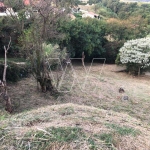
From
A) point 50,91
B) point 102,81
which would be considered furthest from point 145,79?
point 50,91

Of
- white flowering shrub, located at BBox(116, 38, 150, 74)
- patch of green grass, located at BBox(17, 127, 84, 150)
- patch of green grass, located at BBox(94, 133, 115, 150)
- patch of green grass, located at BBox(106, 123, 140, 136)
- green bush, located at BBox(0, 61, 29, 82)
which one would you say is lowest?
white flowering shrub, located at BBox(116, 38, 150, 74)

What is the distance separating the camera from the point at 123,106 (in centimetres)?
945

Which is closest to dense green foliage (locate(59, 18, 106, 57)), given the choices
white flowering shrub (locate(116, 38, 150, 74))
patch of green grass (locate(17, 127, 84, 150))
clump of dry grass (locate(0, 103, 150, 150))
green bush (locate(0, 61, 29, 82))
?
white flowering shrub (locate(116, 38, 150, 74))

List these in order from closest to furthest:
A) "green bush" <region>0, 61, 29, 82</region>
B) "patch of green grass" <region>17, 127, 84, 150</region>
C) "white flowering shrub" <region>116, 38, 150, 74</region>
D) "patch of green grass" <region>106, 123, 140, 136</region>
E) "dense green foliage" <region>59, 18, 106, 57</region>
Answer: "patch of green grass" <region>17, 127, 84, 150</region> → "patch of green grass" <region>106, 123, 140, 136</region> → "green bush" <region>0, 61, 29, 82</region> → "white flowering shrub" <region>116, 38, 150, 74</region> → "dense green foliage" <region>59, 18, 106, 57</region>

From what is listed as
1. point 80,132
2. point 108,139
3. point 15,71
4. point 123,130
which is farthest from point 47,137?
point 15,71

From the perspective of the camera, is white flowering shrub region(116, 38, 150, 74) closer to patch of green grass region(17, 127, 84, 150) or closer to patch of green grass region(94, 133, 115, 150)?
patch of green grass region(94, 133, 115, 150)

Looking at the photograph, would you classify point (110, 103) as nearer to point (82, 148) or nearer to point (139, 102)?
point (139, 102)

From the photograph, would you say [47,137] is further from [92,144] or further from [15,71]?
[15,71]

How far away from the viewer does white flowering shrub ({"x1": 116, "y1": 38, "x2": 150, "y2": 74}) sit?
50.8 ft

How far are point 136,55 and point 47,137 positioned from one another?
13432 mm

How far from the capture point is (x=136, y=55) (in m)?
15.5

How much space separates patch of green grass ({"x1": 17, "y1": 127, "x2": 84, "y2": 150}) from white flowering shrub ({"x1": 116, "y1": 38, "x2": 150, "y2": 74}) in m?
13.1

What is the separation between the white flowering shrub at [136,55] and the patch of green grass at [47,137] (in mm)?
13137

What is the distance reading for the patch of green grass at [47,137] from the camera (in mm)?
2646
